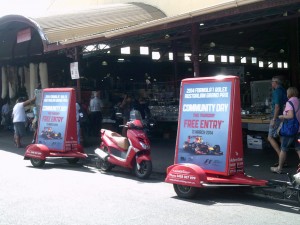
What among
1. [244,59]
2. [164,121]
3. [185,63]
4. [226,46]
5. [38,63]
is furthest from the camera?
[244,59]

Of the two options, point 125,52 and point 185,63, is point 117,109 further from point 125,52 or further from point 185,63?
point 185,63

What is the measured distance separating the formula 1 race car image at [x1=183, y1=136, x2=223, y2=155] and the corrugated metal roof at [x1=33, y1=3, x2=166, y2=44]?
839 centimetres

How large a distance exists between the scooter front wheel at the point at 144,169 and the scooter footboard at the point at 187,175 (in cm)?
175

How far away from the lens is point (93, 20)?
19.7 meters

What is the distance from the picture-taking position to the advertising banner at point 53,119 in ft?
39.9

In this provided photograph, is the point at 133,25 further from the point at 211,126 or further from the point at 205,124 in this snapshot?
the point at 211,126

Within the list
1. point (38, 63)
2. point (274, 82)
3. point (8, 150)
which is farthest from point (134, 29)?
point (38, 63)

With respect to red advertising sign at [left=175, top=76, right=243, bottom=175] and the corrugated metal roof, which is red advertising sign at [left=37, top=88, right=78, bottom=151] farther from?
red advertising sign at [left=175, top=76, right=243, bottom=175]

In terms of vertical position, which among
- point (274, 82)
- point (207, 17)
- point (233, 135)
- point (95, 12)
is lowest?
point (233, 135)

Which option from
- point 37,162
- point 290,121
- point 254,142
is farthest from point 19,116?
point 290,121

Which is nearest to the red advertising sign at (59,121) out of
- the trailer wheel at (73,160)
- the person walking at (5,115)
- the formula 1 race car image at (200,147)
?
the trailer wheel at (73,160)

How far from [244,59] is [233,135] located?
88.0 ft

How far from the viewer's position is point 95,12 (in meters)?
20.8

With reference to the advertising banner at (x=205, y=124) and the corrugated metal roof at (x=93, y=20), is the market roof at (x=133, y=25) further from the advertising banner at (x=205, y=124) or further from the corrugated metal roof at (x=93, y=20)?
the advertising banner at (x=205, y=124)
